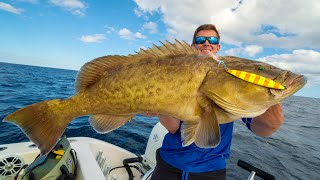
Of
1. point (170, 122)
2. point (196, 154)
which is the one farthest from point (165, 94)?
point (196, 154)

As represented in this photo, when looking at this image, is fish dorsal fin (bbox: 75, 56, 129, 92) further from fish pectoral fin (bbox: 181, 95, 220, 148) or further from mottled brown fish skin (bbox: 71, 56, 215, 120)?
fish pectoral fin (bbox: 181, 95, 220, 148)

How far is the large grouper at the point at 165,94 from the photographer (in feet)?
8.07

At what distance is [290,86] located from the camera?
235cm

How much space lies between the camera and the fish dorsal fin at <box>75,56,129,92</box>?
291 centimetres

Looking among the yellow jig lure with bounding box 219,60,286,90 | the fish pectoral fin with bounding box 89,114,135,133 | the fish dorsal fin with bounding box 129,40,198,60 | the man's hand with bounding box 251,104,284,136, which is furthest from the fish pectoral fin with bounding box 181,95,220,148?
the man's hand with bounding box 251,104,284,136

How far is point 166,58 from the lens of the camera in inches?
111

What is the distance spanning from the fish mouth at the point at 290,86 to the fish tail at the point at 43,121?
2287 millimetres

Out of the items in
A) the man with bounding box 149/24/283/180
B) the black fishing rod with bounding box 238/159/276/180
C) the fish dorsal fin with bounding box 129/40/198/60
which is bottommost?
the black fishing rod with bounding box 238/159/276/180

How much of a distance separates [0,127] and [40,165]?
812 cm

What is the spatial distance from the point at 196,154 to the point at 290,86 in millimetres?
→ 1472

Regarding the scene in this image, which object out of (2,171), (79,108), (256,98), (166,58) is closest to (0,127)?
(2,171)

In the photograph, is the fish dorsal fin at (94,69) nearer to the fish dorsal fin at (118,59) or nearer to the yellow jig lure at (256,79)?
the fish dorsal fin at (118,59)

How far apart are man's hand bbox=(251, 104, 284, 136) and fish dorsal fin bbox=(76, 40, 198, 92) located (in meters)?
1.26

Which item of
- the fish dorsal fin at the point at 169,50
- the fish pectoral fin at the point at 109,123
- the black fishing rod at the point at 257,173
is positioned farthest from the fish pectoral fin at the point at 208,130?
the black fishing rod at the point at 257,173
